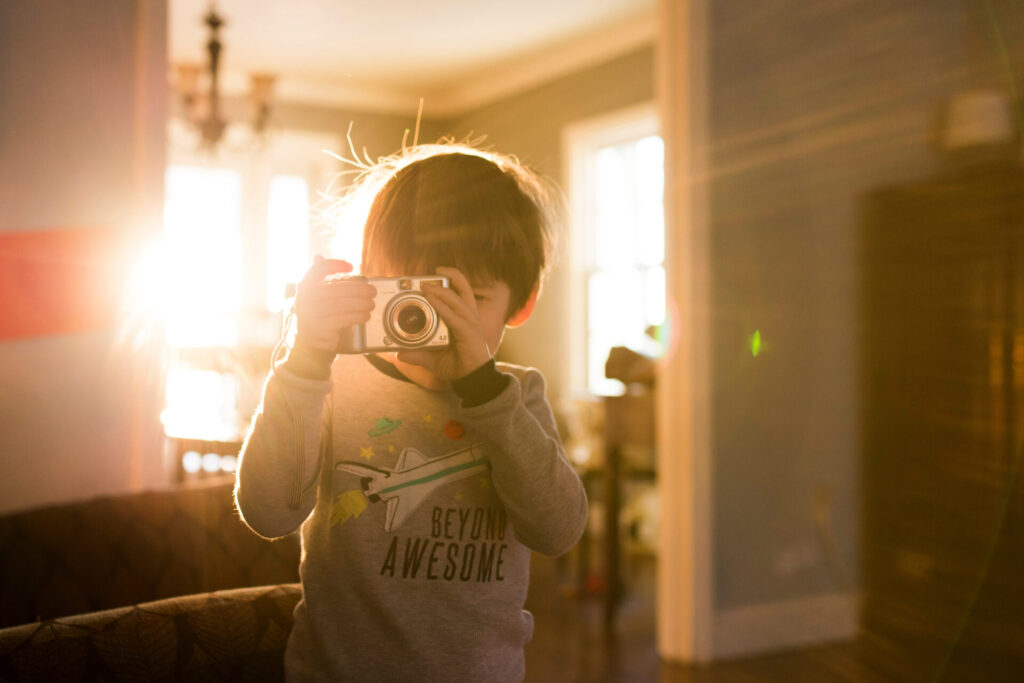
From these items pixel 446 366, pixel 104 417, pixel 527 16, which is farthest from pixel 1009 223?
pixel 527 16

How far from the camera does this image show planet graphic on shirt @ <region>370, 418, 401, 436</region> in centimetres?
87

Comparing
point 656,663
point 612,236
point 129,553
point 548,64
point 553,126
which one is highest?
point 548,64

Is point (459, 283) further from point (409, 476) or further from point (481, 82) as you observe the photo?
point (481, 82)

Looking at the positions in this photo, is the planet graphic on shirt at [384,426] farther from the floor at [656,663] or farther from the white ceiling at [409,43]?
the white ceiling at [409,43]

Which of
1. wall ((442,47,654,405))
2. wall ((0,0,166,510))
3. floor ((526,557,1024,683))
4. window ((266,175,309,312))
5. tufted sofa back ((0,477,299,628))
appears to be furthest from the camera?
window ((266,175,309,312))

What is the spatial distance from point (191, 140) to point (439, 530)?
494 centimetres

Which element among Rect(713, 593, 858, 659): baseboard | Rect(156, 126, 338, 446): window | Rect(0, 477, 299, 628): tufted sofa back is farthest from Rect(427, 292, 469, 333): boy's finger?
Rect(156, 126, 338, 446): window

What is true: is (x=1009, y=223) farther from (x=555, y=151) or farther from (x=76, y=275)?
(x=555, y=151)

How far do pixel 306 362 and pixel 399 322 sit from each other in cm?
9

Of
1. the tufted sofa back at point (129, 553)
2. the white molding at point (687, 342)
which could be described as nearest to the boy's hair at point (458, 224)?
the tufted sofa back at point (129, 553)

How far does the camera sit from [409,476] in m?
0.85

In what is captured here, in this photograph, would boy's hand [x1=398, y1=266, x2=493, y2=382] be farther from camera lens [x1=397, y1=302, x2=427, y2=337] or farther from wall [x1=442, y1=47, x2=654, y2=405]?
wall [x1=442, y1=47, x2=654, y2=405]

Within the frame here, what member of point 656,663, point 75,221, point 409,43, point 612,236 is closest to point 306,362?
point 75,221

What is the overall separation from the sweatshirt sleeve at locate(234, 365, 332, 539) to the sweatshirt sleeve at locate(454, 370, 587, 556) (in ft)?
0.47
